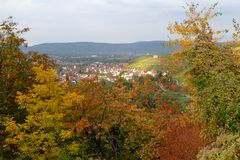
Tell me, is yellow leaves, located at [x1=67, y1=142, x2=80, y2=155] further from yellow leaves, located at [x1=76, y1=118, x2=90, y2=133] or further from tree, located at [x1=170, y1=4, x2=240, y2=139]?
tree, located at [x1=170, y1=4, x2=240, y2=139]

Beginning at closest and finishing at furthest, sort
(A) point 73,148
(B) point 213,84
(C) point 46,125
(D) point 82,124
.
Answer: (B) point 213,84, (C) point 46,125, (A) point 73,148, (D) point 82,124

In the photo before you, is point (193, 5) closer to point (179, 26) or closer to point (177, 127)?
point (179, 26)

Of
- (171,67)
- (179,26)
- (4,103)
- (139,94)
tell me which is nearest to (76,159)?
(4,103)

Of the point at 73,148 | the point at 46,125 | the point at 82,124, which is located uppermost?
the point at 46,125

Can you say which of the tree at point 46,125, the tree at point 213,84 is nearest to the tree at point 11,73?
the tree at point 46,125

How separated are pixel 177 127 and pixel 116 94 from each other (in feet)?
33.5

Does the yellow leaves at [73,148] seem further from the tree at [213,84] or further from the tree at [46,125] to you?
the tree at [213,84]

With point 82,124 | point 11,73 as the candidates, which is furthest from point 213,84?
point 11,73

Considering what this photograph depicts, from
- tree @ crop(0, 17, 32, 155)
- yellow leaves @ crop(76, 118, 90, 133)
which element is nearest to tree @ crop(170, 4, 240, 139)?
yellow leaves @ crop(76, 118, 90, 133)

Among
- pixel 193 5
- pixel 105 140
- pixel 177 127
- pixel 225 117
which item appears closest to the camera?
pixel 225 117

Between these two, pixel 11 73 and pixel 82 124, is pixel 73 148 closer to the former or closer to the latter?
pixel 82 124

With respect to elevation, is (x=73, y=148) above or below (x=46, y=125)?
below

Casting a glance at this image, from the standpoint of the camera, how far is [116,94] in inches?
1257

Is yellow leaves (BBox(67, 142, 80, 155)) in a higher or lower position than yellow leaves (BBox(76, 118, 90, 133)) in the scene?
lower
